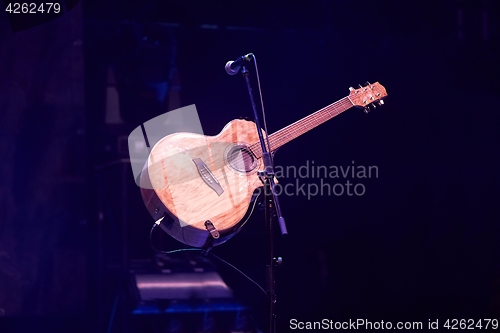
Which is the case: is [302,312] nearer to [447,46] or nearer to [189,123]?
[189,123]

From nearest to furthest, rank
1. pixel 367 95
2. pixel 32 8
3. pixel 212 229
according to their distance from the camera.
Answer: pixel 212 229 → pixel 367 95 → pixel 32 8

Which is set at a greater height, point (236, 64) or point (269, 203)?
point (236, 64)

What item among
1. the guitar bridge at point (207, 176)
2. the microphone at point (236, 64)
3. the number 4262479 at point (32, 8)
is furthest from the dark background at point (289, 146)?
the microphone at point (236, 64)

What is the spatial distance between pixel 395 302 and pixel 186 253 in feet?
5.00

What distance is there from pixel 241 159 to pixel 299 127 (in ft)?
1.27

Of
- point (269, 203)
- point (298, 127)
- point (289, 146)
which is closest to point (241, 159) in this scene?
point (298, 127)

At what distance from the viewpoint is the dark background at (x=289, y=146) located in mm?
3877

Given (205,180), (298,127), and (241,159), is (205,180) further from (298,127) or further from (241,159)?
(298,127)

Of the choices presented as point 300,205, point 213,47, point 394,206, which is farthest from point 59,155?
point 394,206

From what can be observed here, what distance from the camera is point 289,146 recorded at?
4.14 metres

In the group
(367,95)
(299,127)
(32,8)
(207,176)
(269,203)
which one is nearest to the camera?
(269,203)

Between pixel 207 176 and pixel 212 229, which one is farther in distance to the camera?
pixel 207 176

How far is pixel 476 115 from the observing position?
4.34 m

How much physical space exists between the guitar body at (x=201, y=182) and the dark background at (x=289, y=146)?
1.99 ft
